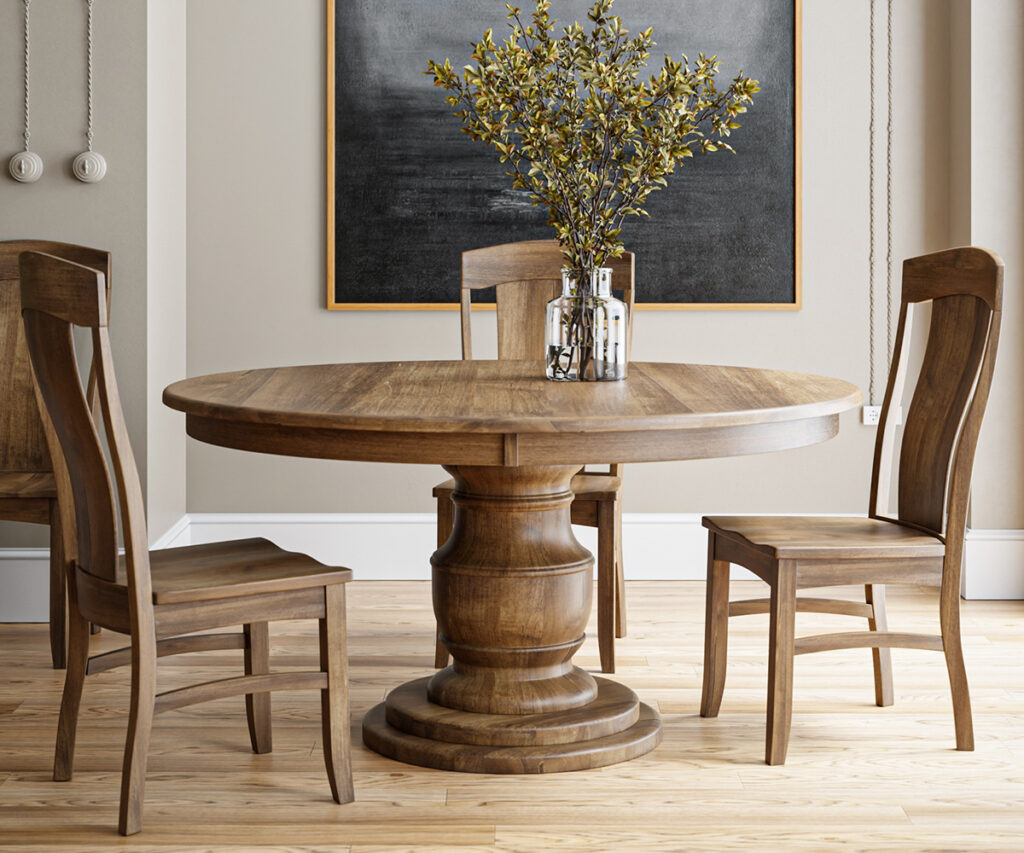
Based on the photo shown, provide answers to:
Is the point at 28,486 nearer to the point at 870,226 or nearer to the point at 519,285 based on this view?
the point at 519,285

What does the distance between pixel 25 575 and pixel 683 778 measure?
2100mm

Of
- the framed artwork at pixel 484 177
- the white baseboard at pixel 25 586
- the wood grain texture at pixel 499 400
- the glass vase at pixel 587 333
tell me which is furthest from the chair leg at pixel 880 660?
the white baseboard at pixel 25 586

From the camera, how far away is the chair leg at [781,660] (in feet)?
7.63

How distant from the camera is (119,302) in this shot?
341cm

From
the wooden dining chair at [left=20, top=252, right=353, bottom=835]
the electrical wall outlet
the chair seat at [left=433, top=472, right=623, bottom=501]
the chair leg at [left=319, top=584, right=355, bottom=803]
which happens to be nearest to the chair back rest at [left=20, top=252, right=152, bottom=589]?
the wooden dining chair at [left=20, top=252, right=353, bottom=835]

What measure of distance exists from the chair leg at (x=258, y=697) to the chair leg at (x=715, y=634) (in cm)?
95

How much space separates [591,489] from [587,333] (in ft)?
2.11

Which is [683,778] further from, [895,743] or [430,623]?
[430,623]

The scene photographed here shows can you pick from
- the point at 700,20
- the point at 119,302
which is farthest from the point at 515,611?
the point at 700,20

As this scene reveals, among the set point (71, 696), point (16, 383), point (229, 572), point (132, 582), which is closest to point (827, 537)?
point (229, 572)

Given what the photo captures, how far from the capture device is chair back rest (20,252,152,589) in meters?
1.92

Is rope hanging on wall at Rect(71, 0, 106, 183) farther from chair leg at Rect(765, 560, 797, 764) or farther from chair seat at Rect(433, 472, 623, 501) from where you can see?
chair leg at Rect(765, 560, 797, 764)

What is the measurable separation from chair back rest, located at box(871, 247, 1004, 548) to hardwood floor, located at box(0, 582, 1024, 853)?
1.54 ft

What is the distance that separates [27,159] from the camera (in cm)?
335
